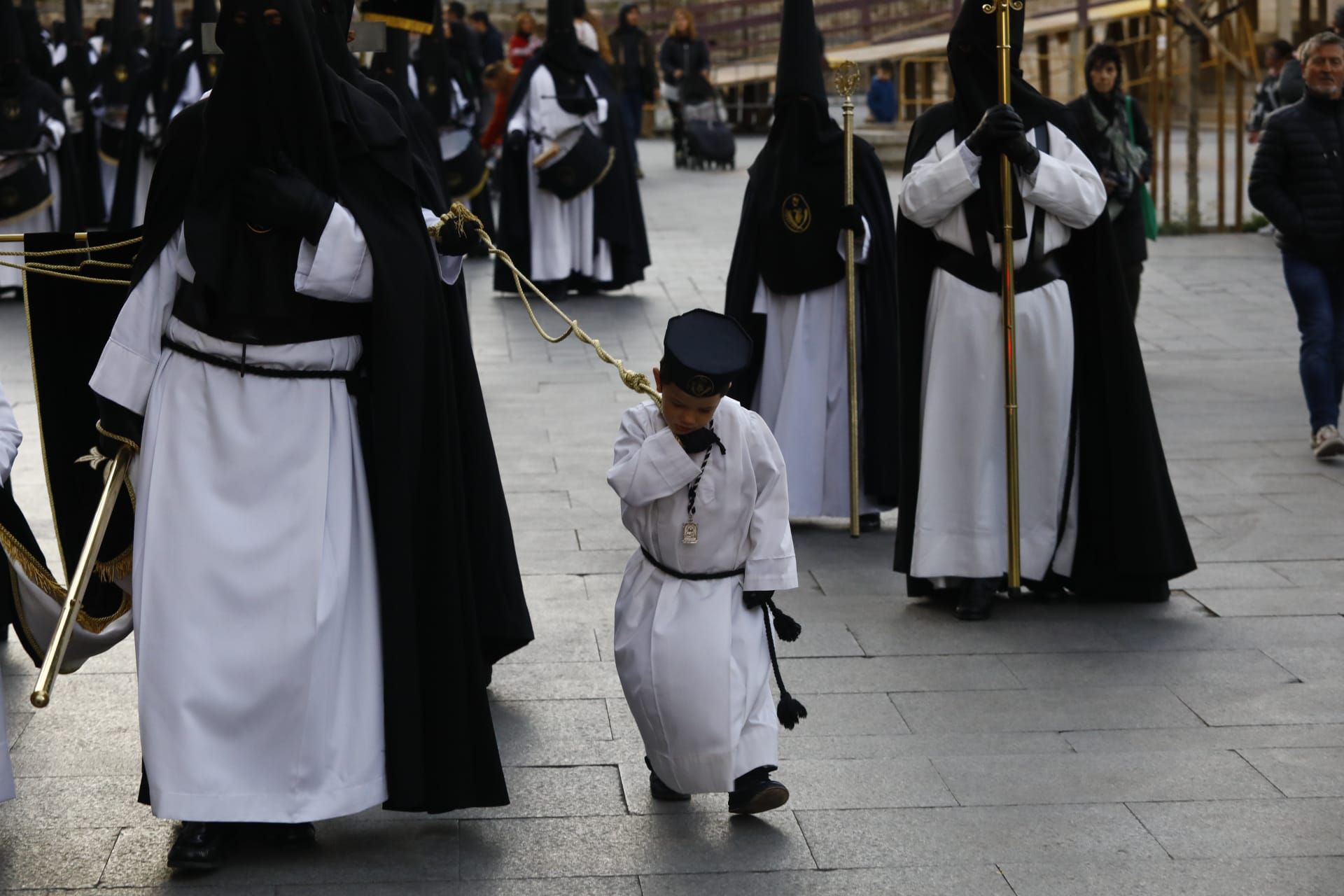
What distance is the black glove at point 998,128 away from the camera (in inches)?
222

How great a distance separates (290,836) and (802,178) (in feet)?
13.0

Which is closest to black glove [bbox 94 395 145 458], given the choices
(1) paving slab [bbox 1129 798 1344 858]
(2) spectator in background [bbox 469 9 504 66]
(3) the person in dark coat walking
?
(1) paving slab [bbox 1129 798 1344 858]

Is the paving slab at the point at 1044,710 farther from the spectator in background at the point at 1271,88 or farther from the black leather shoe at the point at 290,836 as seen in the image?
the spectator in background at the point at 1271,88

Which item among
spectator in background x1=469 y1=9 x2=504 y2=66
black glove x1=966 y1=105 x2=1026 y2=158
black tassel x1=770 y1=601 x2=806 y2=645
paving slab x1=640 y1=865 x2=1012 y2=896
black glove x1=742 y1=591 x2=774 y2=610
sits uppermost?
spectator in background x1=469 y1=9 x2=504 y2=66

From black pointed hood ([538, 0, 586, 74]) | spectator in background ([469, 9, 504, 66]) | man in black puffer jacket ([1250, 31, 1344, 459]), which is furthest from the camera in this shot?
spectator in background ([469, 9, 504, 66])

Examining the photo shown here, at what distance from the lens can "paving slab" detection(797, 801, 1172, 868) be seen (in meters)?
4.10

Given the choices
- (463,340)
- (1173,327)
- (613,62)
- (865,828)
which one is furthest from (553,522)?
(613,62)

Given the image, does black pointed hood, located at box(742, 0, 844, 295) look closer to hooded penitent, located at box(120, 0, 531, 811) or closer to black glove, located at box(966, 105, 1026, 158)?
black glove, located at box(966, 105, 1026, 158)

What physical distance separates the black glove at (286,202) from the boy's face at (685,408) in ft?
2.60

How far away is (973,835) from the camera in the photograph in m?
4.21

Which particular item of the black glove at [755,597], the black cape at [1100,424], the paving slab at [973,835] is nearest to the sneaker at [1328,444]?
the black cape at [1100,424]

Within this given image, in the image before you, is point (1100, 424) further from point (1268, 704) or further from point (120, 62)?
point (120, 62)

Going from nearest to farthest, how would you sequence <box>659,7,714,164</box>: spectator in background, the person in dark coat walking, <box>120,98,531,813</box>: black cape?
<box>120,98,531,813</box>: black cape, the person in dark coat walking, <box>659,7,714,164</box>: spectator in background

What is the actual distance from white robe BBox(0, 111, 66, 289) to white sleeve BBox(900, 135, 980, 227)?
27.0ft
